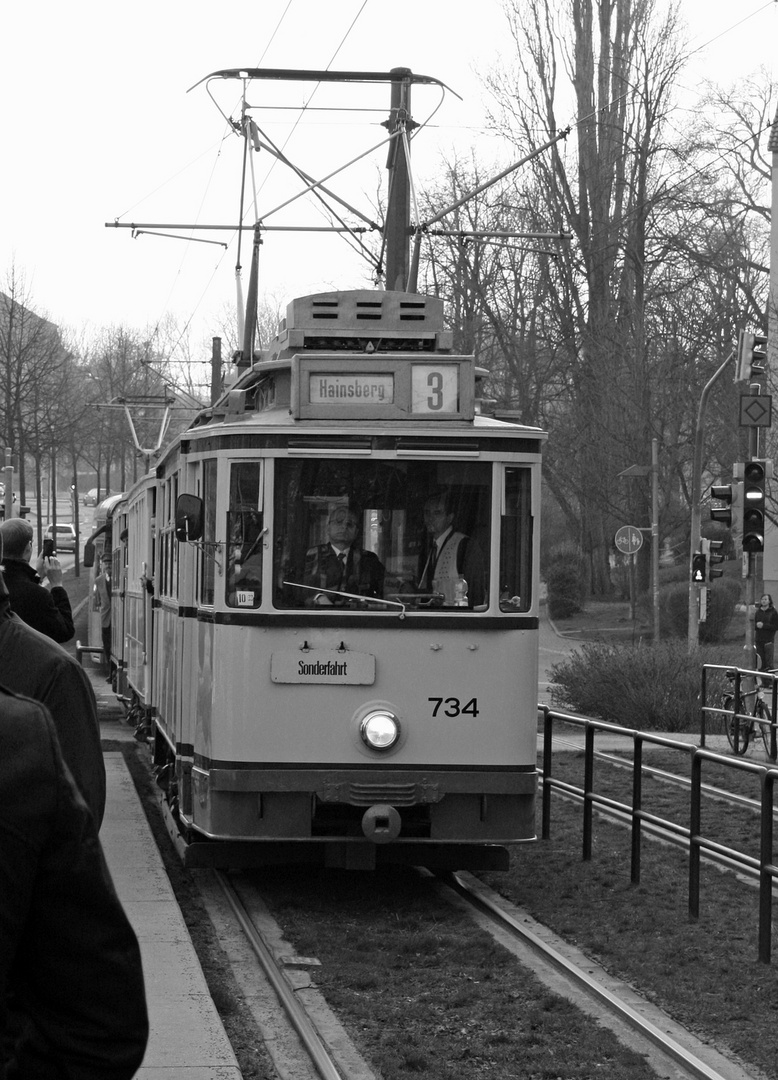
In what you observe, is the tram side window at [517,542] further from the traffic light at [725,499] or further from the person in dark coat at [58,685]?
the traffic light at [725,499]

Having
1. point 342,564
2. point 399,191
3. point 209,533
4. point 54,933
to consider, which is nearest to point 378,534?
point 342,564

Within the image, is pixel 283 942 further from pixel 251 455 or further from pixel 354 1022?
pixel 251 455

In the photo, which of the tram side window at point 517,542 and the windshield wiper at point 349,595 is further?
the tram side window at point 517,542

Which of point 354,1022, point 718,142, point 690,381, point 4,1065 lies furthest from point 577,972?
point 718,142

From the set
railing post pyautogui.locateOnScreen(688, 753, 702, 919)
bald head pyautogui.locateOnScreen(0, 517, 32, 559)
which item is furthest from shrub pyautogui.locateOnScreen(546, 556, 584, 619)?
bald head pyautogui.locateOnScreen(0, 517, 32, 559)

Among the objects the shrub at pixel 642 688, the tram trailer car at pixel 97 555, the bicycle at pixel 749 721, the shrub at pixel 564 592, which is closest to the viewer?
the bicycle at pixel 749 721

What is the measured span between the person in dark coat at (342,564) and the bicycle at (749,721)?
899 centimetres

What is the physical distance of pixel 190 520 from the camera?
855 cm

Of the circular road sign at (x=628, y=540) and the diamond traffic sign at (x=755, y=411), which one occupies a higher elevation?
the diamond traffic sign at (x=755, y=411)

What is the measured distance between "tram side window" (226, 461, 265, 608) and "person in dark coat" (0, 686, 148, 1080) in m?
6.44

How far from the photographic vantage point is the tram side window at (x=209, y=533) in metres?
8.68

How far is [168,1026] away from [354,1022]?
0.91 m

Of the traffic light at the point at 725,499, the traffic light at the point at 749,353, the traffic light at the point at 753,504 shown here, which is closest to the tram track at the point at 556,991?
the traffic light at the point at 753,504

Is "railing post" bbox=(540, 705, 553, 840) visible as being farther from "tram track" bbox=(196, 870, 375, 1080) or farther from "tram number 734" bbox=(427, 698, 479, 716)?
"tram track" bbox=(196, 870, 375, 1080)
